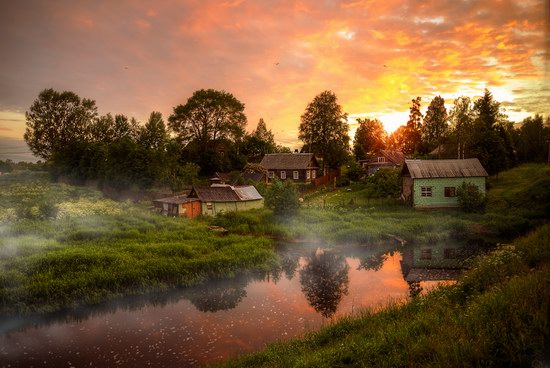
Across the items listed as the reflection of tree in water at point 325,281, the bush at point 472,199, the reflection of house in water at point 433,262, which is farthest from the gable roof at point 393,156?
the reflection of tree in water at point 325,281

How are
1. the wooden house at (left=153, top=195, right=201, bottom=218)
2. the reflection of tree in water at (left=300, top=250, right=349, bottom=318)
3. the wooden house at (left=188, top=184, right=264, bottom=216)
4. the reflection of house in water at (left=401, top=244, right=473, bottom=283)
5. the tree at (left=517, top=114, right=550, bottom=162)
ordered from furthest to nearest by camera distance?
the tree at (left=517, top=114, right=550, bottom=162)
the wooden house at (left=188, top=184, right=264, bottom=216)
the wooden house at (left=153, top=195, right=201, bottom=218)
the reflection of house in water at (left=401, top=244, right=473, bottom=283)
the reflection of tree in water at (left=300, top=250, right=349, bottom=318)

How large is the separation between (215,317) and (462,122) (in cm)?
4104

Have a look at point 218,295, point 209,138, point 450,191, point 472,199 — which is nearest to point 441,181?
point 450,191

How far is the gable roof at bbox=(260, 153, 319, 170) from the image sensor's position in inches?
2229

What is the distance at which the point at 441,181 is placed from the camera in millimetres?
34500

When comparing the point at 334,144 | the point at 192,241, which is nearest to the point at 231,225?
the point at 192,241

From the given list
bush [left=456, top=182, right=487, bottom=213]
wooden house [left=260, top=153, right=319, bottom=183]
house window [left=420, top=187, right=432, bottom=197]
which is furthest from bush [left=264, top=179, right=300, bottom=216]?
wooden house [left=260, top=153, right=319, bottom=183]

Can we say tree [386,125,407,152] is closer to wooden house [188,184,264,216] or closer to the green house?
the green house

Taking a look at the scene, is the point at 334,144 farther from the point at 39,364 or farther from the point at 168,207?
the point at 39,364

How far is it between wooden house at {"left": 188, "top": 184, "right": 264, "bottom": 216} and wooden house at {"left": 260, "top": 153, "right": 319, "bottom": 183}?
19588 mm

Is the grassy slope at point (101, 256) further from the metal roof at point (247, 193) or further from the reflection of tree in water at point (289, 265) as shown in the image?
the metal roof at point (247, 193)

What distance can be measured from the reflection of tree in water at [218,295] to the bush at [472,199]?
23.1 m

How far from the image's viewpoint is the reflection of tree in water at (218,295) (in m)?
16.5

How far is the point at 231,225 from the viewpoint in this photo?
29328mm
